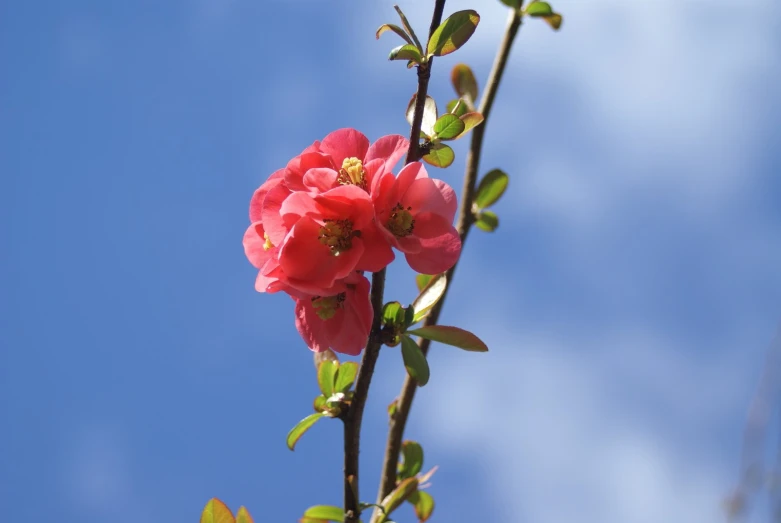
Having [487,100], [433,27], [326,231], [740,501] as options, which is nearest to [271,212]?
[326,231]

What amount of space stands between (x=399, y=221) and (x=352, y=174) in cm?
10

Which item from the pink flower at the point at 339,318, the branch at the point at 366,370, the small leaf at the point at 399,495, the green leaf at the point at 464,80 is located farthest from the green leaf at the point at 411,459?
the green leaf at the point at 464,80

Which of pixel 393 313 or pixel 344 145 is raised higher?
pixel 344 145

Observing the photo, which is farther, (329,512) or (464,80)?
(464,80)

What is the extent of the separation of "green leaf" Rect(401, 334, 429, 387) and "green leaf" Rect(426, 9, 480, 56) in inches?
14.9

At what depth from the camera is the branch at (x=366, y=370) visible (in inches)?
36.7

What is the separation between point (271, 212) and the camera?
97 centimetres

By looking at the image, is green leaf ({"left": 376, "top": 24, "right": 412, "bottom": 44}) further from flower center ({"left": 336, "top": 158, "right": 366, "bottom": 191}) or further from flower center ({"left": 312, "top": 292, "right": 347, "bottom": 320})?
flower center ({"left": 312, "top": 292, "right": 347, "bottom": 320})

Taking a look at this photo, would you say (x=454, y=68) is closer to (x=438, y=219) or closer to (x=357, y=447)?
(x=438, y=219)

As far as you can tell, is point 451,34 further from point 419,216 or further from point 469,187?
point 469,187

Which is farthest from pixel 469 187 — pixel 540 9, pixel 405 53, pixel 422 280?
pixel 405 53

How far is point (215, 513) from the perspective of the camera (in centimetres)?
105

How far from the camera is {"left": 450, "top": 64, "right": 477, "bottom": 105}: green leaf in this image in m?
1.52

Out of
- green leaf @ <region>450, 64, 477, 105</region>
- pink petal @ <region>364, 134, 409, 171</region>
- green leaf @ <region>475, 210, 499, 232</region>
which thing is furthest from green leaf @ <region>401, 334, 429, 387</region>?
green leaf @ <region>450, 64, 477, 105</region>
